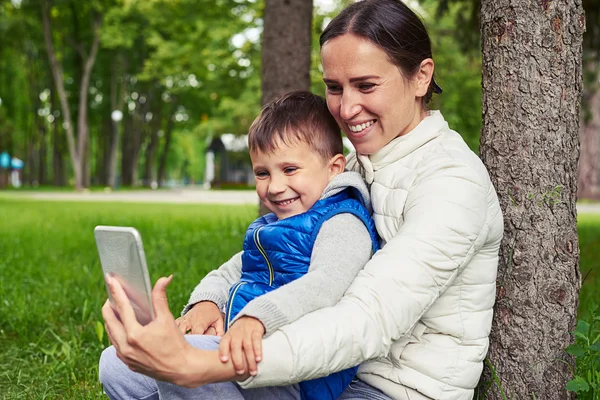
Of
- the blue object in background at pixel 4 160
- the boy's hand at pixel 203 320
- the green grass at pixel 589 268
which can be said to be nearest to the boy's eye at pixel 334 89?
the boy's hand at pixel 203 320

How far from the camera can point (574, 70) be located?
2.52 meters

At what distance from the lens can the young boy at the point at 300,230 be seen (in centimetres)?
193

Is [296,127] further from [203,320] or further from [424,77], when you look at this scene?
[203,320]

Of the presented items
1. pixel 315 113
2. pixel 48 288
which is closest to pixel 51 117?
pixel 48 288

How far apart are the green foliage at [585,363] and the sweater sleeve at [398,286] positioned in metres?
0.75

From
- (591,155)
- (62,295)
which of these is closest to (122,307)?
(62,295)

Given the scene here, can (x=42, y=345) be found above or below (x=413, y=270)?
below

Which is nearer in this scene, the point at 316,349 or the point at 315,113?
the point at 316,349

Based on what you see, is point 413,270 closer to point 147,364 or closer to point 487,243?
point 487,243

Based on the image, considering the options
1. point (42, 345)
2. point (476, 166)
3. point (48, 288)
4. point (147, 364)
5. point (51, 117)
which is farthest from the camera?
point (51, 117)

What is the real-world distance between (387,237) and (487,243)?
317 millimetres

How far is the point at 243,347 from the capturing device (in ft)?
5.47

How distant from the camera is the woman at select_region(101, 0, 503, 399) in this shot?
166 cm

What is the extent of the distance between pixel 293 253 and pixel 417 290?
16.9 inches
